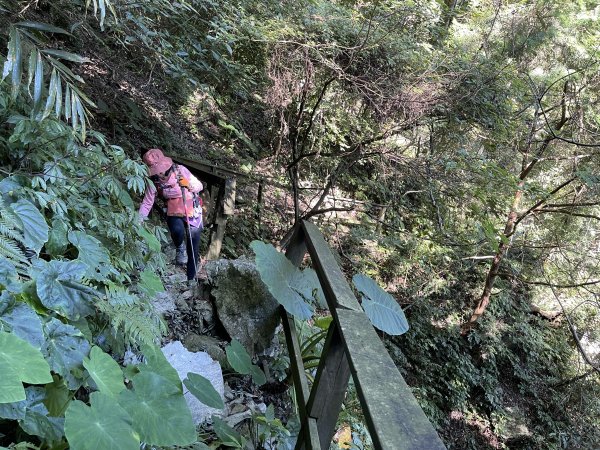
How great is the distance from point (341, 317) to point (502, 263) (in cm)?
725

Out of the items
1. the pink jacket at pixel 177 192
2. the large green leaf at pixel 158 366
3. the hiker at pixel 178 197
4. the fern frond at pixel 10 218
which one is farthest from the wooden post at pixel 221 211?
the large green leaf at pixel 158 366

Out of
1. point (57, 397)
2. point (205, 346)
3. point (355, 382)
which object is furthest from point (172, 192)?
point (355, 382)

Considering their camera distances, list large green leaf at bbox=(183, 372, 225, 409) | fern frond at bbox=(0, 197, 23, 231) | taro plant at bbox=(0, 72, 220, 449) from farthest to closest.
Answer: large green leaf at bbox=(183, 372, 225, 409) < fern frond at bbox=(0, 197, 23, 231) < taro plant at bbox=(0, 72, 220, 449)

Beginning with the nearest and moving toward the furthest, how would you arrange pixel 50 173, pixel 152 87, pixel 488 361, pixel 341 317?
pixel 341 317 < pixel 50 173 < pixel 152 87 < pixel 488 361

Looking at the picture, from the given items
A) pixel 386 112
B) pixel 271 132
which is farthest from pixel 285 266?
pixel 271 132

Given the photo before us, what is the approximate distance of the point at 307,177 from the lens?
25.0 feet

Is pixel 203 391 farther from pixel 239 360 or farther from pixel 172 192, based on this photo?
pixel 172 192

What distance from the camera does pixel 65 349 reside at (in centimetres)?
154

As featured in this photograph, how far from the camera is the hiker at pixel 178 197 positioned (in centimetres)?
404

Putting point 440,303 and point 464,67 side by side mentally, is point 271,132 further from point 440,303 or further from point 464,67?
point 440,303

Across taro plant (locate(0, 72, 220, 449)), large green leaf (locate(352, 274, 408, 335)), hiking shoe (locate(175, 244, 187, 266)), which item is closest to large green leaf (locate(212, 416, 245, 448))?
taro plant (locate(0, 72, 220, 449))

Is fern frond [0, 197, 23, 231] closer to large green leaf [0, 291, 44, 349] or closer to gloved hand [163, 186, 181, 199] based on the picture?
large green leaf [0, 291, 44, 349]

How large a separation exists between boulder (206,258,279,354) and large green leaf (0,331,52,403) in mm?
1847

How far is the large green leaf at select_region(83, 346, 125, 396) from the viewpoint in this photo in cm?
145
